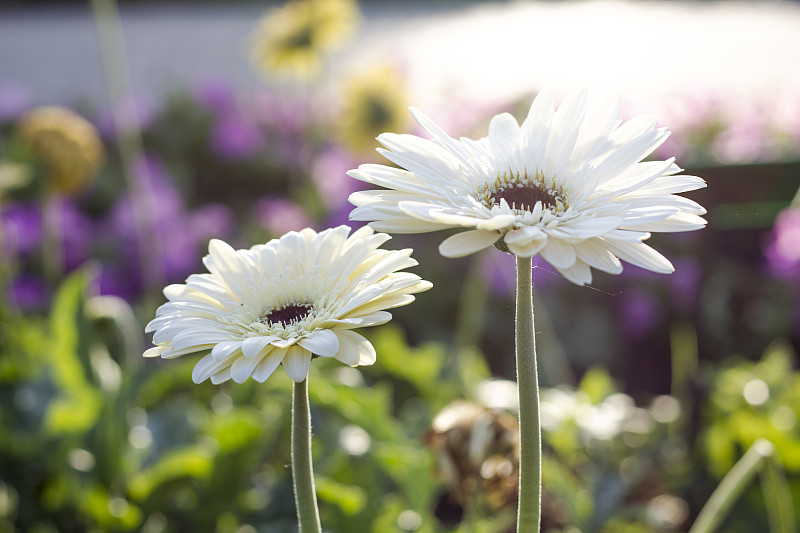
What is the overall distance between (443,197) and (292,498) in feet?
2.27

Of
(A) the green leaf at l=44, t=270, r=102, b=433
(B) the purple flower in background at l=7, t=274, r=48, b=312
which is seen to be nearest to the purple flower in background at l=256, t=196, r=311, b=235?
(B) the purple flower in background at l=7, t=274, r=48, b=312

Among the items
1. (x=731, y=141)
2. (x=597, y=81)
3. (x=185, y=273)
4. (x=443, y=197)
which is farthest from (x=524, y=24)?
(x=443, y=197)

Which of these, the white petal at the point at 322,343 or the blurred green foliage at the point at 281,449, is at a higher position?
the white petal at the point at 322,343

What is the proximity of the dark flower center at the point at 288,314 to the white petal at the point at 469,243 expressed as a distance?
0.33 ft

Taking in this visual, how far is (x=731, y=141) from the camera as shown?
81.3 inches

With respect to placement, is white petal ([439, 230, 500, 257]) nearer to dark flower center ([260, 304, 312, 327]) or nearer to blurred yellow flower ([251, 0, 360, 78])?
dark flower center ([260, 304, 312, 327])

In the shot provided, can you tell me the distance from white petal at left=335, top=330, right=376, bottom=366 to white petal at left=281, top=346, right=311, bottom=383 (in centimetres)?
2

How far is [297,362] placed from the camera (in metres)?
0.41

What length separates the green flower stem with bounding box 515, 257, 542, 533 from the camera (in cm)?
40

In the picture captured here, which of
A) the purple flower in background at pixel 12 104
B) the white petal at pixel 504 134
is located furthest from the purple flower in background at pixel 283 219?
the white petal at pixel 504 134

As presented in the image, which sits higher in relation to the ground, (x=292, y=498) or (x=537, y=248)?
(x=537, y=248)

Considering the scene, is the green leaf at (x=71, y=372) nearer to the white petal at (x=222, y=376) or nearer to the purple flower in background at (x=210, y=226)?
the white petal at (x=222, y=376)

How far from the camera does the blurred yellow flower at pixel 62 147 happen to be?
1272 mm

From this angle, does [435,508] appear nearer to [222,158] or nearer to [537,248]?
[537,248]
